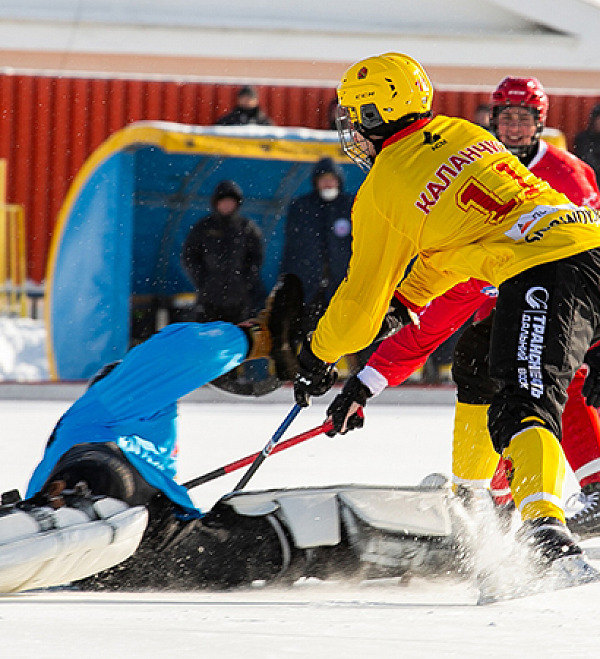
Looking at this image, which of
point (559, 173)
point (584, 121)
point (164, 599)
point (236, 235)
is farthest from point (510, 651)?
point (584, 121)

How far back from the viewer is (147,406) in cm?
289

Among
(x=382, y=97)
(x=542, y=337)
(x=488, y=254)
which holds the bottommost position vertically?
(x=542, y=337)

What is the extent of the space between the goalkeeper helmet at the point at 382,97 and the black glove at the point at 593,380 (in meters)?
0.76

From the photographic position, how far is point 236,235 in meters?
7.33

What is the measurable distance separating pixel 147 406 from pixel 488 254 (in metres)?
0.88

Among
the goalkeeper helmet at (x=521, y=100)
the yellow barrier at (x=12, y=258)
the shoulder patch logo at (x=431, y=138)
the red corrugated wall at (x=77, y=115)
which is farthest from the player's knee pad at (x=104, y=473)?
the red corrugated wall at (x=77, y=115)

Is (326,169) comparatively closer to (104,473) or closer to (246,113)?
(246,113)

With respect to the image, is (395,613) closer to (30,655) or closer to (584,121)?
(30,655)

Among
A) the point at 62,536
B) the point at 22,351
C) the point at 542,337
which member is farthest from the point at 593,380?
the point at 22,351

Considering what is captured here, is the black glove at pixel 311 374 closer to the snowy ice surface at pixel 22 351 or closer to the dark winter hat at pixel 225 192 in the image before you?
the dark winter hat at pixel 225 192

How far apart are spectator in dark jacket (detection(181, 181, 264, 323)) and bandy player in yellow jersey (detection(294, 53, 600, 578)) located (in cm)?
396

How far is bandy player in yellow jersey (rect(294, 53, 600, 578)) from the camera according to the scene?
2.64m

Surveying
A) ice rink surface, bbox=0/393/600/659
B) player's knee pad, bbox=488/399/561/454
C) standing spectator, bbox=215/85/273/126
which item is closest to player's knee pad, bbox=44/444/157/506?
ice rink surface, bbox=0/393/600/659

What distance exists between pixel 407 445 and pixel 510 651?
316 cm
